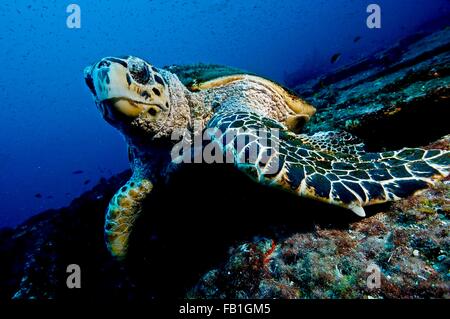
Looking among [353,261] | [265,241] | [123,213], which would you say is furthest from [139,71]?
[353,261]

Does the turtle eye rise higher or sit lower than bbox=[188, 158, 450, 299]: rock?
higher

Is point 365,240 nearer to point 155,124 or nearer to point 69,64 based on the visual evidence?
point 155,124

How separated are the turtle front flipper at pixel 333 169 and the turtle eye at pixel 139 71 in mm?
884

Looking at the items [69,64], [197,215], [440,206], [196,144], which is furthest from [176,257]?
[69,64]

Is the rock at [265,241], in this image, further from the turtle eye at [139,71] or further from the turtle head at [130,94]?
the turtle eye at [139,71]

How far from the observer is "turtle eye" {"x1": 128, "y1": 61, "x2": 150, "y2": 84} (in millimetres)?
2088

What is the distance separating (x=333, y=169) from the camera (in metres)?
1.56

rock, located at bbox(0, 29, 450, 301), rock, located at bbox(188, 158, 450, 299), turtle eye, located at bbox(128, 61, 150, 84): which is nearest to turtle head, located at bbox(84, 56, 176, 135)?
turtle eye, located at bbox(128, 61, 150, 84)

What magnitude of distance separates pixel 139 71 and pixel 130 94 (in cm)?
27

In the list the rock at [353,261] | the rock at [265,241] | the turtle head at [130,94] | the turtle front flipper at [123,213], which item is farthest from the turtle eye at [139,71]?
the rock at [353,261]

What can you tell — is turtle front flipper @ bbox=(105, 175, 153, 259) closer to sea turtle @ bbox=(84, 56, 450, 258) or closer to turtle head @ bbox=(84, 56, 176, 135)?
sea turtle @ bbox=(84, 56, 450, 258)


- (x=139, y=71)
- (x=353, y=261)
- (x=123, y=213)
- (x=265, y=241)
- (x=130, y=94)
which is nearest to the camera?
(x=353, y=261)

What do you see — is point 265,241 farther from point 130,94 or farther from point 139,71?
point 139,71

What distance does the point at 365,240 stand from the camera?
1296 mm
